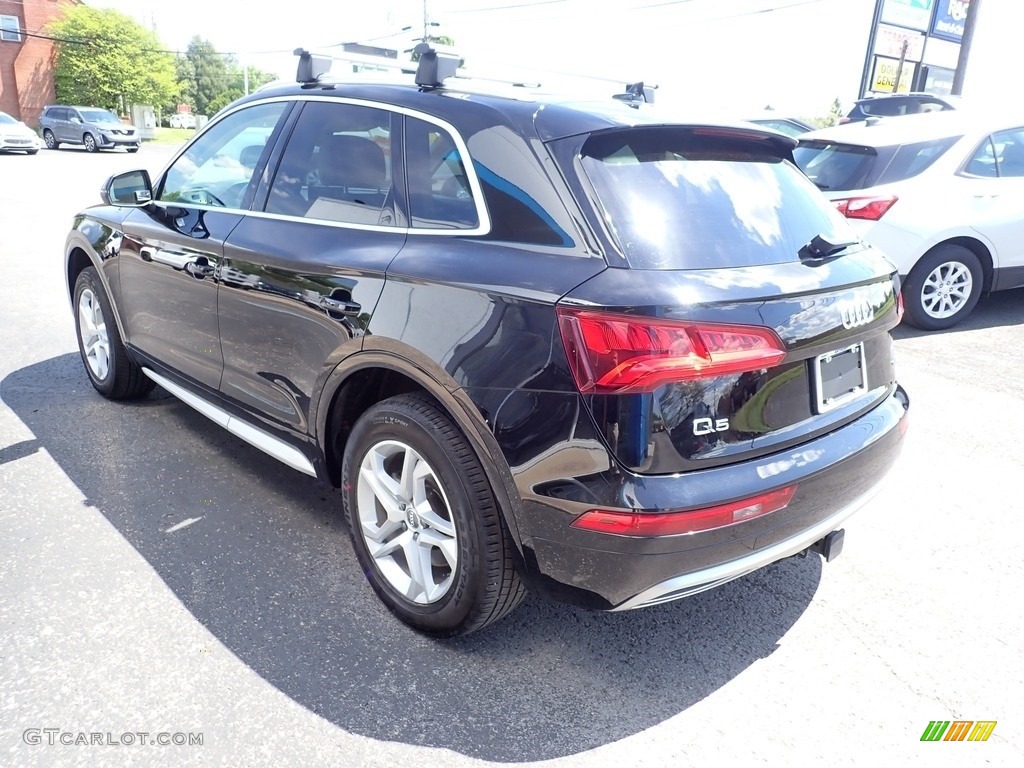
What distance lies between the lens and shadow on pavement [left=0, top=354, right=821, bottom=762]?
231cm

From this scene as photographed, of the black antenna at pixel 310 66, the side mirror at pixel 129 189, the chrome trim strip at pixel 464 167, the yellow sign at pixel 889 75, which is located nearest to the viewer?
the chrome trim strip at pixel 464 167

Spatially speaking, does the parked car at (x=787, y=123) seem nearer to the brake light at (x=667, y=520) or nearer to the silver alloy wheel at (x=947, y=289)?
the silver alloy wheel at (x=947, y=289)

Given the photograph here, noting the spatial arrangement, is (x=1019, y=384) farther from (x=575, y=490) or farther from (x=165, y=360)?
(x=165, y=360)

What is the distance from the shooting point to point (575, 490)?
A: 2084mm

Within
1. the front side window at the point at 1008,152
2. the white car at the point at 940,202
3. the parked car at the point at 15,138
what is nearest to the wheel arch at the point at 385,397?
the white car at the point at 940,202

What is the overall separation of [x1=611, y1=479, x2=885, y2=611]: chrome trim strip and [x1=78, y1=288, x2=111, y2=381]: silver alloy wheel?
12.0 feet

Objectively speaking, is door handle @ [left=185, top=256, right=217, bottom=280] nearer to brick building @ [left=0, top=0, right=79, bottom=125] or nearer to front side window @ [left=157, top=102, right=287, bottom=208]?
front side window @ [left=157, top=102, right=287, bottom=208]

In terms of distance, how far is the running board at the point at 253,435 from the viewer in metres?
3.11

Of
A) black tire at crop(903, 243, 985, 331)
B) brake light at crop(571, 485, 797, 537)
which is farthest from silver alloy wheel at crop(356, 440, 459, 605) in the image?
black tire at crop(903, 243, 985, 331)

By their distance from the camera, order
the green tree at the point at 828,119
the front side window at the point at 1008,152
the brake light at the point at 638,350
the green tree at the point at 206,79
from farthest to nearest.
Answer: the green tree at the point at 206,79 → the green tree at the point at 828,119 → the front side window at the point at 1008,152 → the brake light at the point at 638,350

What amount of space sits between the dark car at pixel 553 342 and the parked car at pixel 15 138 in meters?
28.9

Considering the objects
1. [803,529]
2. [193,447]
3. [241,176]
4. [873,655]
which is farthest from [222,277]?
[873,655]

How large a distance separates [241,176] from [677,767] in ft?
9.42
